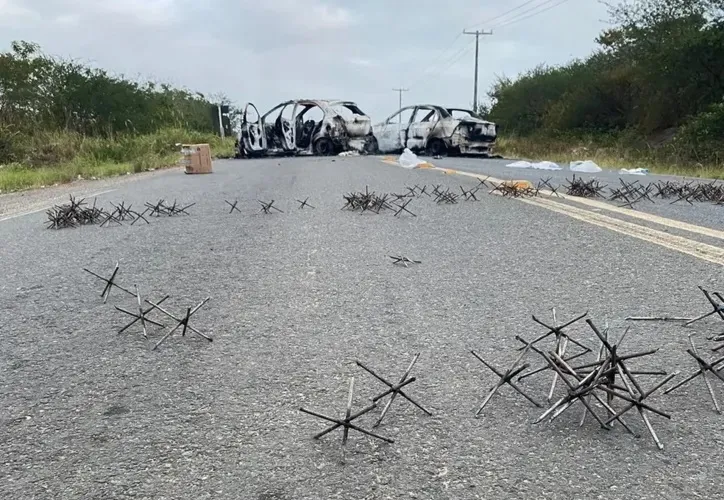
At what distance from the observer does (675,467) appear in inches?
48.4

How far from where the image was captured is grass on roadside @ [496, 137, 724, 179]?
1177 centimetres

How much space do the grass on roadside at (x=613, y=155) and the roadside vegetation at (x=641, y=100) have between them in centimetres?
3

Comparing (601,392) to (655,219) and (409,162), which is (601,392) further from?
(409,162)

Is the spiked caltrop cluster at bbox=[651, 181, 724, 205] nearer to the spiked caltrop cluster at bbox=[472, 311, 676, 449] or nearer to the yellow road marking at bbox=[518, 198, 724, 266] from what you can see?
the yellow road marking at bbox=[518, 198, 724, 266]

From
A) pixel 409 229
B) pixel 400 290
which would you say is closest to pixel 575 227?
pixel 409 229

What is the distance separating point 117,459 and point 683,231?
3.60m

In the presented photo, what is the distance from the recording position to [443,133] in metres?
19.9

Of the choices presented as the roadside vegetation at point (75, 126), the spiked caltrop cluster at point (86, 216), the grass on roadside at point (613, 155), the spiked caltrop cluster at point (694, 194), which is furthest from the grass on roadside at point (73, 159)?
the grass on roadside at point (613, 155)

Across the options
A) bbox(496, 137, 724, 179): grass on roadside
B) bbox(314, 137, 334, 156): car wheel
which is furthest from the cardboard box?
bbox(314, 137, 334, 156): car wheel

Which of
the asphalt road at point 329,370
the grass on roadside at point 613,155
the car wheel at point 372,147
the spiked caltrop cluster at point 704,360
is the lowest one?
the grass on roadside at point 613,155

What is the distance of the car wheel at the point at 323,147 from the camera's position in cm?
2153

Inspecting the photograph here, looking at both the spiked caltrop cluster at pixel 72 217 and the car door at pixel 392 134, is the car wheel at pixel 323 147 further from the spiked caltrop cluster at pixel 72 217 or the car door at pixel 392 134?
the spiked caltrop cluster at pixel 72 217

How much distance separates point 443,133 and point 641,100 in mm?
10608

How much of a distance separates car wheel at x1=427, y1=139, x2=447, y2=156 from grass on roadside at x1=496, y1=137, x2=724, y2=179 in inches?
112
